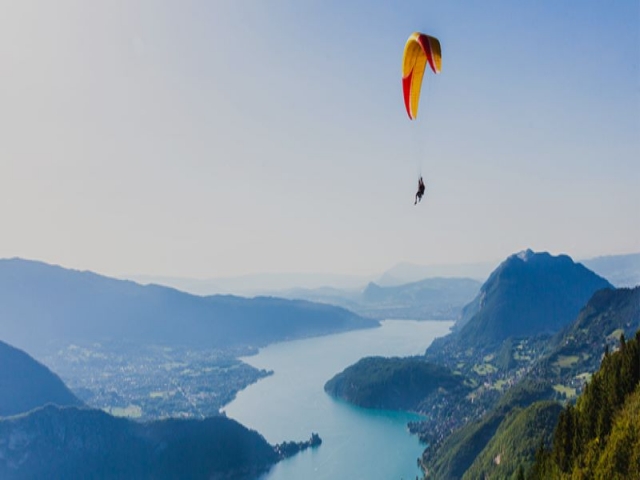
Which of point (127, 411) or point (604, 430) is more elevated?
point (604, 430)

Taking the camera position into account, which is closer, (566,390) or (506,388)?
(566,390)

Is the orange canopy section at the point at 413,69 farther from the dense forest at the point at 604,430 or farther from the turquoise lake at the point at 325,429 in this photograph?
the turquoise lake at the point at 325,429

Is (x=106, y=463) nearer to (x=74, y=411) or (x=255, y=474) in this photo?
(x=74, y=411)

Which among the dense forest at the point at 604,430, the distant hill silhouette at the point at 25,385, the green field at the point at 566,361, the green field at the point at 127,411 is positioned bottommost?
the green field at the point at 127,411

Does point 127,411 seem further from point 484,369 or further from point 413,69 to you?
point 413,69

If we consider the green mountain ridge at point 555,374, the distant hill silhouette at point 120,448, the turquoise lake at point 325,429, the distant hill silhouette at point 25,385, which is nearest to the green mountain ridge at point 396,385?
the turquoise lake at point 325,429

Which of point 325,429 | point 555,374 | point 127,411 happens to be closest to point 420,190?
point 325,429

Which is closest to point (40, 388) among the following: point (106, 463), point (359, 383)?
point (106, 463)
